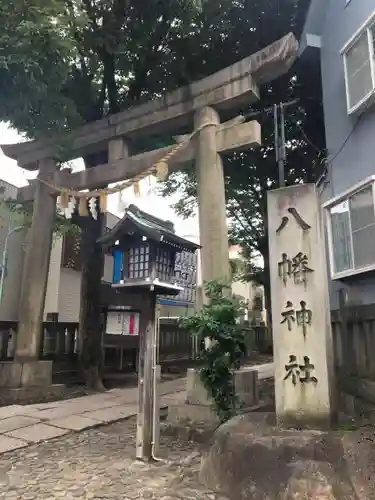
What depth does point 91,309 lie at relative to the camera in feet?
36.7

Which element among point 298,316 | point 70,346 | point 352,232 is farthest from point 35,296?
point 352,232

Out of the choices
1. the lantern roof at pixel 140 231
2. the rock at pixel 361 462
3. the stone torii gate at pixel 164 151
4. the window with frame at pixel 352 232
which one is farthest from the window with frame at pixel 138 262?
the window with frame at pixel 352 232

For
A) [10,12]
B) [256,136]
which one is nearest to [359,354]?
[256,136]

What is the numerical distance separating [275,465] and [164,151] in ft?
21.5

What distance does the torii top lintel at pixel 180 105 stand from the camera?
26.3ft

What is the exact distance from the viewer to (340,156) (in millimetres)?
9375

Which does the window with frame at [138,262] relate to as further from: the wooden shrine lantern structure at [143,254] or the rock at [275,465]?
the rock at [275,465]

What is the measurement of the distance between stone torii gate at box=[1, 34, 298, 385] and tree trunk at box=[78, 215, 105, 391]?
3.99ft

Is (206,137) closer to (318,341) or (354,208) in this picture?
(354,208)

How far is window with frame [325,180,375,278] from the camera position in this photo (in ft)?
26.3

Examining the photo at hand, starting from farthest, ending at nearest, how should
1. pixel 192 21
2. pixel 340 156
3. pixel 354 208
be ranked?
pixel 192 21 → pixel 340 156 → pixel 354 208

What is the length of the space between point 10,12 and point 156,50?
16.4 feet

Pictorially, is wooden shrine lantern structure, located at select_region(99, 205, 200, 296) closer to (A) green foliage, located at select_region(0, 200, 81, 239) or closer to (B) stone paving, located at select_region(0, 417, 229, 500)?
(B) stone paving, located at select_region(0, 417, 229, 500)

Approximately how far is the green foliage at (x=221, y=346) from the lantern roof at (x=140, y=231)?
974 millimetres
